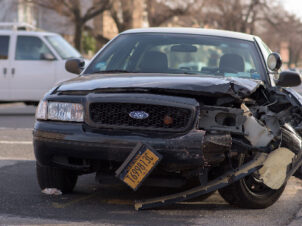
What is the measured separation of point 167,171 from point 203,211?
1.77 ft

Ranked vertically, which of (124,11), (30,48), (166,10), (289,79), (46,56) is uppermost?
(289,79)

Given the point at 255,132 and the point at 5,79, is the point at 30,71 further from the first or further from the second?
the point at 255,132

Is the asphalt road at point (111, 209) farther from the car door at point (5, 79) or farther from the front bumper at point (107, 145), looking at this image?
the car door at point (5, 79)

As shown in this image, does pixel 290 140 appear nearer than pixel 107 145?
No

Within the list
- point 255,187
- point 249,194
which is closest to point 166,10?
point 255,187

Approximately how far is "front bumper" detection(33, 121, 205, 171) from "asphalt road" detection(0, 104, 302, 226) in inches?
15.2

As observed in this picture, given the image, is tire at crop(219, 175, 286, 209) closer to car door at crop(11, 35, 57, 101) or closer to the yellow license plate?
the yellow license plate

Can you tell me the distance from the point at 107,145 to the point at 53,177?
98 centimetres

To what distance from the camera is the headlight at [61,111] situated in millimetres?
5559

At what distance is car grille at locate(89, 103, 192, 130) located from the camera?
534cm

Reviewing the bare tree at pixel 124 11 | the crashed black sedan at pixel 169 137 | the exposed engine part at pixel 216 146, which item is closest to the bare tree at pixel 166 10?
the bare tree at pixel 124 11

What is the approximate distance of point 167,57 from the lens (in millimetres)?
7145

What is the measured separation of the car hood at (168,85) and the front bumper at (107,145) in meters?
0.34

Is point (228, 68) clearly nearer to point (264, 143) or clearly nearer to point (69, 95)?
point (264, 143)
